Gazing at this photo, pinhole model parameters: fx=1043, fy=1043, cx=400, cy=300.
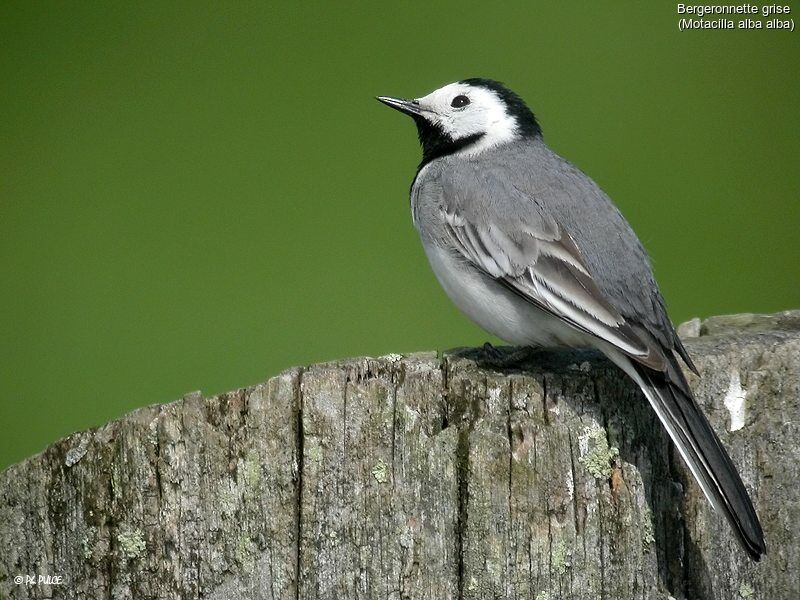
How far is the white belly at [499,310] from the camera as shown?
15.5 feet

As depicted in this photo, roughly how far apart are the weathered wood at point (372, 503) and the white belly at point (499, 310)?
1.00 metres

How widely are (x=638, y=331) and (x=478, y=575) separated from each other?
130 centimetres

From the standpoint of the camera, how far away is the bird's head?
5.94 m

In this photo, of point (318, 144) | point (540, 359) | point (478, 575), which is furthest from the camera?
point (318, 144)

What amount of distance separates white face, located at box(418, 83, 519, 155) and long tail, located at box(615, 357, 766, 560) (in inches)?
91.1

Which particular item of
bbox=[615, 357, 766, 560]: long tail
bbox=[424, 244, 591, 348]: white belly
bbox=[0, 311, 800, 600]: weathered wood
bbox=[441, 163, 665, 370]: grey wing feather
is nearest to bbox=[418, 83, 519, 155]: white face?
bbox=[441, 163, 665, 370]: grey wing feather

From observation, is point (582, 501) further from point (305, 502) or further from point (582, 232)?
point (582, 232)

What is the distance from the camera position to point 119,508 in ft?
12.0

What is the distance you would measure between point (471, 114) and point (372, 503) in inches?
124

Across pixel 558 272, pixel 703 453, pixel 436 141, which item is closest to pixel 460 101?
pixel 436 141

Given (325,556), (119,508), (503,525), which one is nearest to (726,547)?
(503,525)

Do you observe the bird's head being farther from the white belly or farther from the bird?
the white belly

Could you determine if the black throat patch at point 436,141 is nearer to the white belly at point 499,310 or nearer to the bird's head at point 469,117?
the bird's head at point 469,117

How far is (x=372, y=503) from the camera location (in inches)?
141
